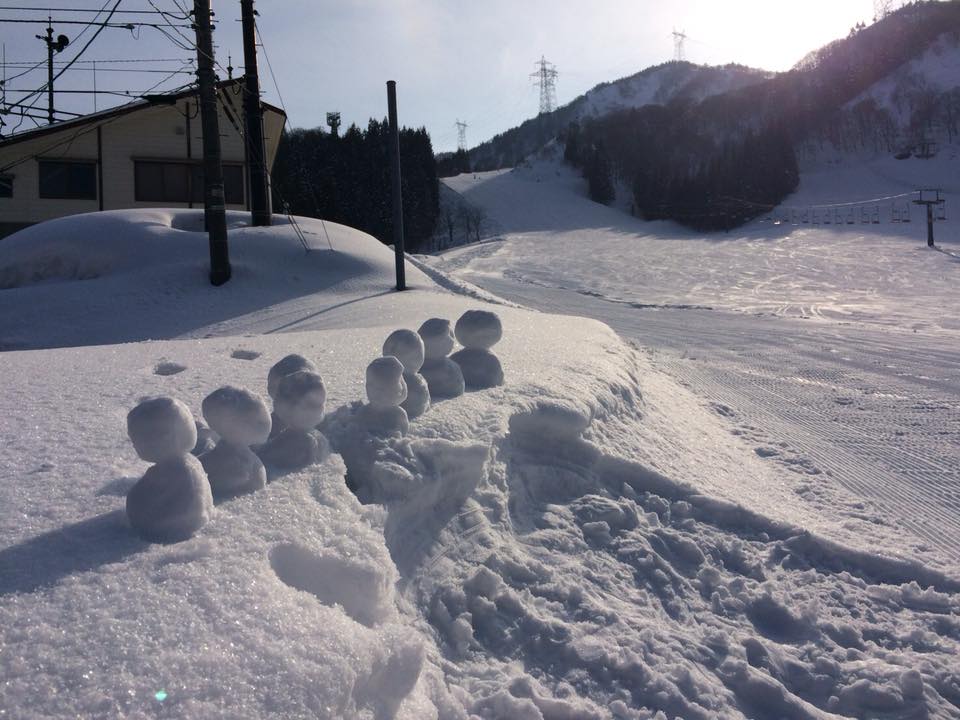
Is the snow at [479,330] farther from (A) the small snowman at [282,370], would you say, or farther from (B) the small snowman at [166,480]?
A: (B) the small snowman at [166,480]

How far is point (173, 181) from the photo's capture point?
2425 cm

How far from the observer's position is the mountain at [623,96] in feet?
375

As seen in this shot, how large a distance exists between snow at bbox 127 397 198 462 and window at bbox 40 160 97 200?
24365 millimetres

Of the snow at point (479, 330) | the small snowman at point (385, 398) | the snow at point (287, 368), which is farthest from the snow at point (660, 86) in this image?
the snow at point (287, 368)

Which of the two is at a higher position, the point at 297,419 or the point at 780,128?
the point at 780,128

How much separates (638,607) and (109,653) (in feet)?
7.75

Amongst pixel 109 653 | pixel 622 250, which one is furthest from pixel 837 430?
pixel 622 250

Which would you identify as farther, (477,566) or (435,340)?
(435,340)

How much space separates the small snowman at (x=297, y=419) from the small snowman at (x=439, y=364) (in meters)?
1.35

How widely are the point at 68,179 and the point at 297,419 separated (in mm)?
24552

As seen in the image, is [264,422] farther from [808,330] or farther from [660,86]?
[660,86]

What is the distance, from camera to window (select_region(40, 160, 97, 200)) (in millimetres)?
23562

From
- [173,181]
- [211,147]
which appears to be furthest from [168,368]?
[173,181]

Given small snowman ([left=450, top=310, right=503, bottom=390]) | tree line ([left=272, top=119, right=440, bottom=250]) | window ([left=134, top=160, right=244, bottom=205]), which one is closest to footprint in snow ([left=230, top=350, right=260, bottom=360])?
small snowman ([left=450, top=310, right=503, bottom=390])
